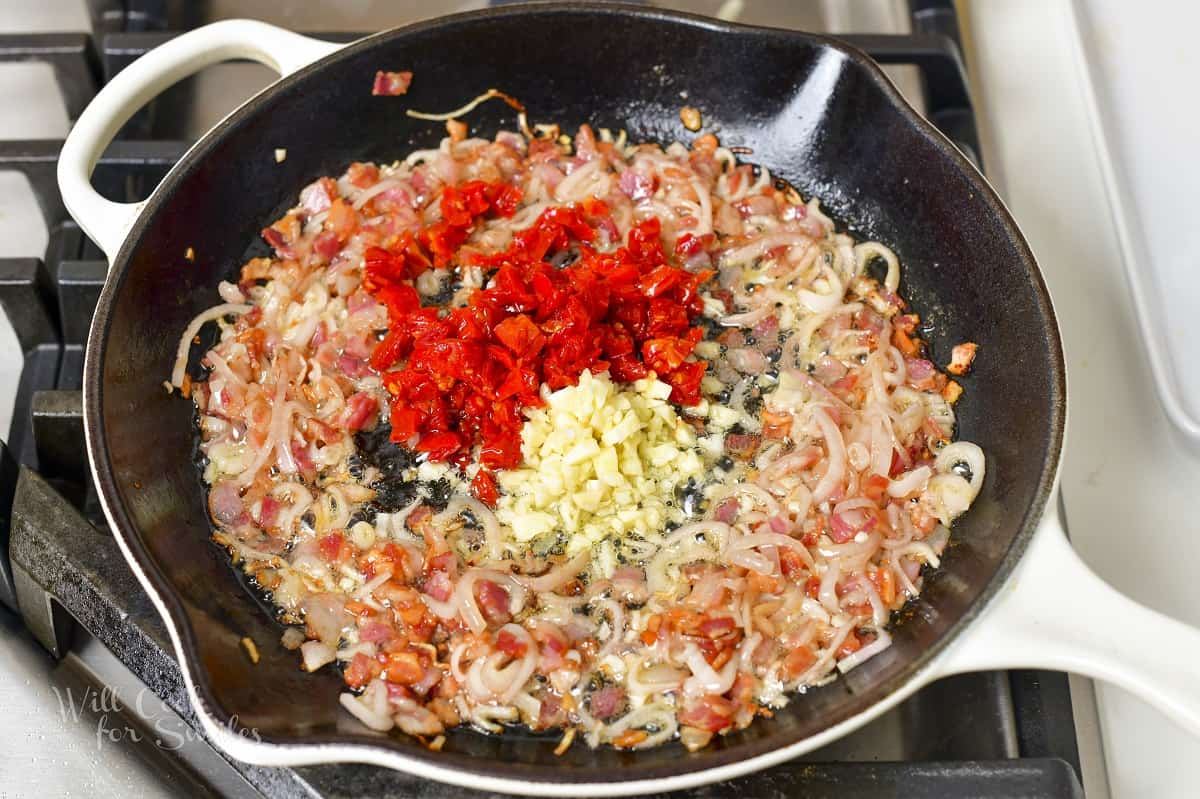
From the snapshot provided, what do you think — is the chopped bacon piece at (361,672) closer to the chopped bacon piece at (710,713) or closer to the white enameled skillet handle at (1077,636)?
the chopped bacon piece at (710,713)

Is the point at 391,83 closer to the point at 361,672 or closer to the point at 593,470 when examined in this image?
the point at 593,470

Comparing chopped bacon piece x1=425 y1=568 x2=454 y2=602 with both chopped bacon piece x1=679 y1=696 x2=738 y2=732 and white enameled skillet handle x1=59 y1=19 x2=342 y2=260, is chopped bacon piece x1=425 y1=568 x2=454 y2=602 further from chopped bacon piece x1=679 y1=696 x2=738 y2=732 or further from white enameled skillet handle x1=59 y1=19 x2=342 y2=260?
white enameled skillet handle x1=59 y1=19 x2=342 y2=260

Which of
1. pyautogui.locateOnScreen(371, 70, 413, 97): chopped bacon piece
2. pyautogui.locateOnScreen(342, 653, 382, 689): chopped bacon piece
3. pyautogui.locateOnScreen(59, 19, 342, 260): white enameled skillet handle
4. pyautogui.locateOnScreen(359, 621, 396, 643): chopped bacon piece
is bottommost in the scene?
pyautogui.locateOnScreen(342, 653, 382, 689): chopped bacon piece

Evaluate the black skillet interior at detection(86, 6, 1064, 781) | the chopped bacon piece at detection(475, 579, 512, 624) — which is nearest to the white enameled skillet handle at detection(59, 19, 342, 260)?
the black skillet interior at detection(86, 6, 1064, 781)

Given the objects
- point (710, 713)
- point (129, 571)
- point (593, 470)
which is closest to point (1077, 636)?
point (710, 713)

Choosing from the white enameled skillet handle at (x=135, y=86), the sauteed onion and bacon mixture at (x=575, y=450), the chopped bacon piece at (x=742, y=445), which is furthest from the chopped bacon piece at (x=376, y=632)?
the white enameled skillet handle at (x=135, y=86)

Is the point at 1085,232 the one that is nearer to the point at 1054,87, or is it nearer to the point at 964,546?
the point at 1054,87
